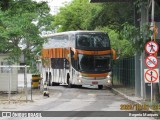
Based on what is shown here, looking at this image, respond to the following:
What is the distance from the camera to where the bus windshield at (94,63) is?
3534 centimetres

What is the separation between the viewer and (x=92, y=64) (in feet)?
116

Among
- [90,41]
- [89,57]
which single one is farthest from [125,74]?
[90,41]

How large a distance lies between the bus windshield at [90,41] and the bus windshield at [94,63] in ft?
2.19

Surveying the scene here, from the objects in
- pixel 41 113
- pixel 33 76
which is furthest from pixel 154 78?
pixel 33 76

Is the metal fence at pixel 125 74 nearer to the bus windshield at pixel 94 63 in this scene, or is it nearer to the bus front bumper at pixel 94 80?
the bus front bumper at pixel 94 80

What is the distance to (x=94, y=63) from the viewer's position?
35500mm

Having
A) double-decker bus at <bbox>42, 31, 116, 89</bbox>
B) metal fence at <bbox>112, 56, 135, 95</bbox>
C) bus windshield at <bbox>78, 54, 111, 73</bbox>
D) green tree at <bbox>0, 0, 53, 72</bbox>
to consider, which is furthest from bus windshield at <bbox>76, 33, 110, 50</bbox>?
green tree at <bbox>0, 0, 53, 72</bbox>

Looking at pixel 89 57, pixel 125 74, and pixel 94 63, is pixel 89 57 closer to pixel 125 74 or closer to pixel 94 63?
pixel 94 63

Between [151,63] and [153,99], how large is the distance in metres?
3.02

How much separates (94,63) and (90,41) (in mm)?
1651

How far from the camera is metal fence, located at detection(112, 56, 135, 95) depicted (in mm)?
32719

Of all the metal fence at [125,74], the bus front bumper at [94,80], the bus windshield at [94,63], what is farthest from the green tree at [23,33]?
the metal fence at [125,74]

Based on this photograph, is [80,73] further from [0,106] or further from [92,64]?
[0,106]

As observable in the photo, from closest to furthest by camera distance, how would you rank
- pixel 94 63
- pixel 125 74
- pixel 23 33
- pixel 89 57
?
pixel 23 33 → pixel 89 57 → pixel 94 63 → pixel 125 74
